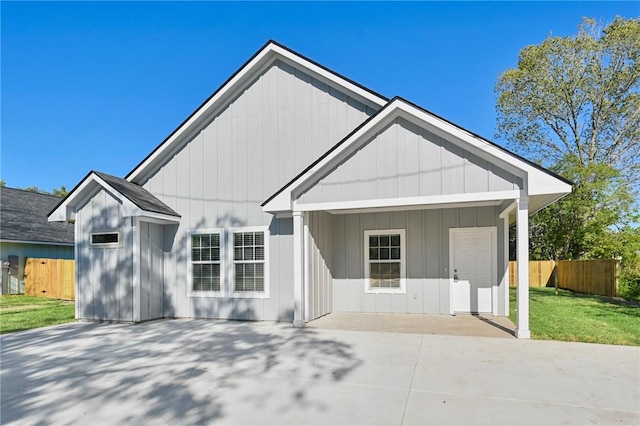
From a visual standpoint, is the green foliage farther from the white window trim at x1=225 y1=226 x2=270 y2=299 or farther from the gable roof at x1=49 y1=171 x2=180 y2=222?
the gable roof at x1=49 y1=171 x2=180 y2=222

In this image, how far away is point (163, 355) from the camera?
20.8 feet

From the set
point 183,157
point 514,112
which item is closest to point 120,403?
point 183,157

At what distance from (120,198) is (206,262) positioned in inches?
103

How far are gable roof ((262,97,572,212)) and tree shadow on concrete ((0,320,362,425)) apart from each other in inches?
123

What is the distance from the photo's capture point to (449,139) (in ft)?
24.3

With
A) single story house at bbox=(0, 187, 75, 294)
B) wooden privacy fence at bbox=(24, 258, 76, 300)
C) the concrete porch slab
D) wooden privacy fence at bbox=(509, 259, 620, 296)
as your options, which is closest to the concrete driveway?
the concrete porch slab

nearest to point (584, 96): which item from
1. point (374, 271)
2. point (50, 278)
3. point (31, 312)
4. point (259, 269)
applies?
point (374, 271)

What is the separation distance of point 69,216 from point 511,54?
2613 cm

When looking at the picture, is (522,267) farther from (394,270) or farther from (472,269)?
(394,270)

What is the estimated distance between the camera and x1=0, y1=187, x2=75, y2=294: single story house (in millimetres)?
16922

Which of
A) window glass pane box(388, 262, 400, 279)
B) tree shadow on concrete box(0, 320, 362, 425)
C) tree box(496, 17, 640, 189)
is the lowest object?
tree shadow on concrete box(0, 320, 362, 425)

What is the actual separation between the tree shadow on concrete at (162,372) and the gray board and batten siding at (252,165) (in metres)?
1.47

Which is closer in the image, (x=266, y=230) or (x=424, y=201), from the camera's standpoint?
(x=424, y=201)

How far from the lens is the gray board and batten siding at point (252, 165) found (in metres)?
9.62
